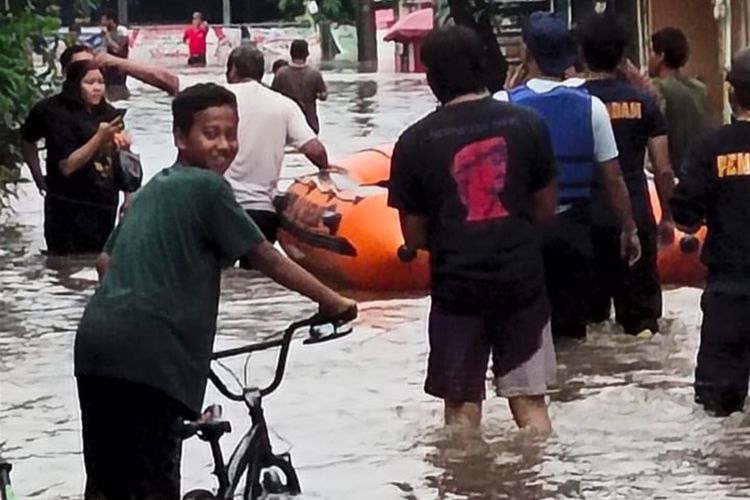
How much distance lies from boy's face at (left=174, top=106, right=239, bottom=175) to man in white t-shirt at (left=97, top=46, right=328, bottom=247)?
6803 mm

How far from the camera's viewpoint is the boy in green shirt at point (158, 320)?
19.7 ft

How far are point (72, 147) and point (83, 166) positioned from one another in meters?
0.18

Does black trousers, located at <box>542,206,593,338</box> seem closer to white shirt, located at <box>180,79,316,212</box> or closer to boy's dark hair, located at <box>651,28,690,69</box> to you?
boy's dark hair, located at <box>651,28,690,69</box>

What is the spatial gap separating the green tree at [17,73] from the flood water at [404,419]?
129 inches

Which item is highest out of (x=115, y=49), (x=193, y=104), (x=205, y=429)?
(x=193, y=104)

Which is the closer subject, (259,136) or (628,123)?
(628,123)

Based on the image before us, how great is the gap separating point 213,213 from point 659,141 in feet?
16.8

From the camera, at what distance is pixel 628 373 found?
1069cm

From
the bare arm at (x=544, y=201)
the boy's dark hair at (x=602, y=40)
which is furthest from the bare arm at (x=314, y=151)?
the bare arm at (x=544, y=201)

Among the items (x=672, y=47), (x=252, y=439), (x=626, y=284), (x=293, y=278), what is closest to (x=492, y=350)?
(x=252, y=439)

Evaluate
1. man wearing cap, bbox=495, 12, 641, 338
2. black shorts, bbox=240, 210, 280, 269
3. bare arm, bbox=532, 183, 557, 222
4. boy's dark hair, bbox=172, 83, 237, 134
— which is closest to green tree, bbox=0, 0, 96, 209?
black shorts, bbox=240, 210, 280, 269

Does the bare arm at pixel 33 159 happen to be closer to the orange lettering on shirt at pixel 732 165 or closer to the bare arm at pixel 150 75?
the bare arm at pixel 150 75

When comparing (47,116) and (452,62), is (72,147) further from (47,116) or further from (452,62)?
(452,62)

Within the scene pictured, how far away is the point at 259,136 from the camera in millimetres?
13219
